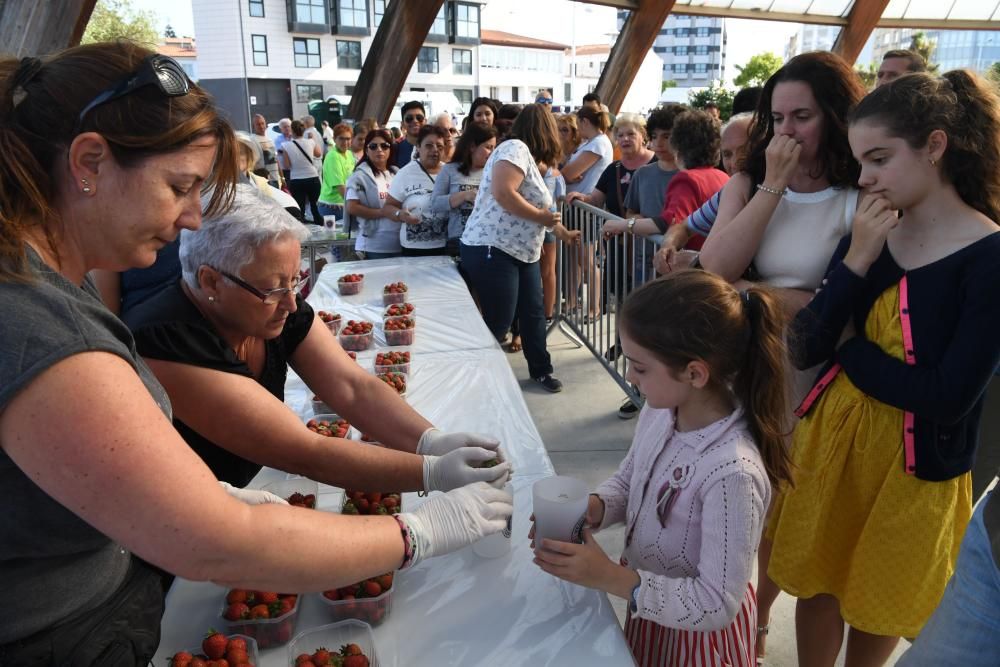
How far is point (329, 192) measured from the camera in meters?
8.54

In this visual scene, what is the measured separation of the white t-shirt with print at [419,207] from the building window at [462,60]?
4424cm

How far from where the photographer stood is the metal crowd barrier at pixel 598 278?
13.1 feet

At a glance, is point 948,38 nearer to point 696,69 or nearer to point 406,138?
point 696,69

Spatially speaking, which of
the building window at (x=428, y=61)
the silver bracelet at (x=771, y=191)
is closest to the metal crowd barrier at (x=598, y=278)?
the silver bracelet at (x=771, y=191)

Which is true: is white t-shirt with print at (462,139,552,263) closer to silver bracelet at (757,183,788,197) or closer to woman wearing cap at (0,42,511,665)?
silver bracelet at (757,183,788,197)

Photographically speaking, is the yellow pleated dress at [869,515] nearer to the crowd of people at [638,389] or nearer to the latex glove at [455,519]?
the crowd of people at [638,389]

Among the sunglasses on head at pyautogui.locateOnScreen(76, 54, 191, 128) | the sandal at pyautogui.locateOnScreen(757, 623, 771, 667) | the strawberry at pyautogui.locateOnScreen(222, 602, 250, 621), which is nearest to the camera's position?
the sunglasses on head at pyautogui.locateOnScreen(76, 54, 191, 128)

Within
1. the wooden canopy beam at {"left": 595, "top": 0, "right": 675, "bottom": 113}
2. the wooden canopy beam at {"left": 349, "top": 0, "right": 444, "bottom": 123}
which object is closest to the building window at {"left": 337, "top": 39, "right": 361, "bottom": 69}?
the wooden canopy beam at {"left": 595, "top": 0, "right": 675, "bottom": 113}

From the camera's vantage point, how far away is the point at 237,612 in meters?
1.24

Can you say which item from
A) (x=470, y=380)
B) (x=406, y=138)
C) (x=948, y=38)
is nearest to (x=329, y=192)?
(x=406, y=138)

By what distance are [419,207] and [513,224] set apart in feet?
3.45

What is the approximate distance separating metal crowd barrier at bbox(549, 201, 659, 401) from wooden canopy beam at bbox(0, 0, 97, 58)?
16.8 ft

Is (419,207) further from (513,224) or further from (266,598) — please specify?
(266,598)

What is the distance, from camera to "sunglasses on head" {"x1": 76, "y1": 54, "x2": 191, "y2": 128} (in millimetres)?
954
